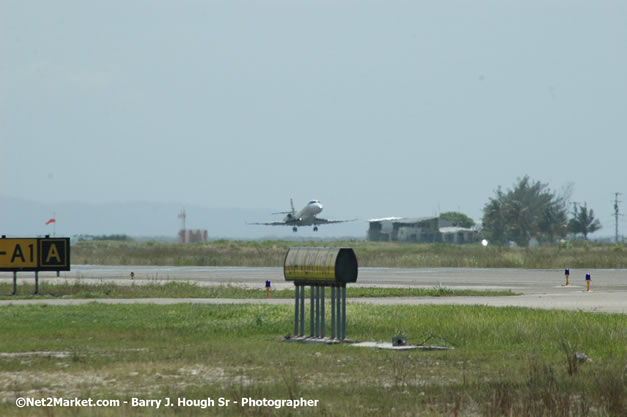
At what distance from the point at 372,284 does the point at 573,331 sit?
91.4 feet

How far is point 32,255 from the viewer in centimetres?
4219

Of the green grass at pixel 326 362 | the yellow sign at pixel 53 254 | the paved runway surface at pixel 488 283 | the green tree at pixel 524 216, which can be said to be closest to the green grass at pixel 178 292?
the yellow sign at pixel 53 254

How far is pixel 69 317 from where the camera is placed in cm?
2917

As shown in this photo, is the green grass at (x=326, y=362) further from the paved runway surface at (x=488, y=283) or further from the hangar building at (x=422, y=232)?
the hangar building at (x=422, y=232)

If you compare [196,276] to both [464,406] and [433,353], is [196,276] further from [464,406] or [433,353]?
[464,406]

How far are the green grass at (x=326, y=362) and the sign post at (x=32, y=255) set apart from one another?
11513 mm

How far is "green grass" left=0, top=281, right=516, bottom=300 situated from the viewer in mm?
41125

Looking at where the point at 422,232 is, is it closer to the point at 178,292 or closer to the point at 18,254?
the point at 178,292

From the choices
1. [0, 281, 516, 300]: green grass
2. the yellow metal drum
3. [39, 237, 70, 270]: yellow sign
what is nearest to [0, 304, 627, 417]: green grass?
the yellow metal drum

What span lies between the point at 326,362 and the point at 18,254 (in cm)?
2674

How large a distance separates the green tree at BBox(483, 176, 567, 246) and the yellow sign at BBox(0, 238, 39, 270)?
466 feet

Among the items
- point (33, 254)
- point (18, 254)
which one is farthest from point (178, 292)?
point (18, 254)

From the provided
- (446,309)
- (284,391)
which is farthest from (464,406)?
(446,309)

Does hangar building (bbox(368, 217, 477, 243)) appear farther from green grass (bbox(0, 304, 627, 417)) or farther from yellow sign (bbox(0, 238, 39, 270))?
green grass (bbox(0, 304, 627, 417))
